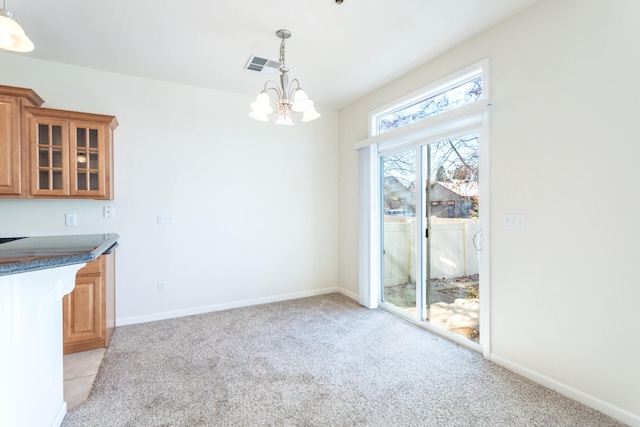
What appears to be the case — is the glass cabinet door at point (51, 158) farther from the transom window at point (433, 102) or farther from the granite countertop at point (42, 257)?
the transom window at point (433, 102)

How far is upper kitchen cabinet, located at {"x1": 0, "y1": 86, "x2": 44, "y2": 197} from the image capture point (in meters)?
2.69

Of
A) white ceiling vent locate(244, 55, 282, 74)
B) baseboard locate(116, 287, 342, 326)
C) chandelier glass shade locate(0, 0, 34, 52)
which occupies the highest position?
white ceiling vent locate(244, 55, 282, 74)

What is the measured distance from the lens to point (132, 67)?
3.31 meters

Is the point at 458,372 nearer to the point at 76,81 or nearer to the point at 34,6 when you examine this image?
the point at 34,6

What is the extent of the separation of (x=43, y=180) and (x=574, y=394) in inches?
183

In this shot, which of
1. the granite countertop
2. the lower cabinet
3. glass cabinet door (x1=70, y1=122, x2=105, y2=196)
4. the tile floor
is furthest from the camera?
glass cabinet door (x1=70, y1=122, x2=105, y2=196)

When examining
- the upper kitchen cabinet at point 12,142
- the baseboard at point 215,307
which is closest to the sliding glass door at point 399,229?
the baseboard at point 215,307

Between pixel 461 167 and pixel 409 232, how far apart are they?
→ 993mm

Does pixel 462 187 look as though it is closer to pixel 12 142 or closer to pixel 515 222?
pixel 515 222

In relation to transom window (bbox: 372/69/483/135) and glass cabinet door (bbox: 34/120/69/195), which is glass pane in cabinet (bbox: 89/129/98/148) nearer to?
glass cabinet door (bbox: 34/120/69/195)

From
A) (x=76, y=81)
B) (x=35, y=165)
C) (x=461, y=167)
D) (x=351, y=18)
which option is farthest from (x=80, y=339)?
(x=461, y=167)

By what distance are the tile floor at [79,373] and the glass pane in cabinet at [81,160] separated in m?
1.74

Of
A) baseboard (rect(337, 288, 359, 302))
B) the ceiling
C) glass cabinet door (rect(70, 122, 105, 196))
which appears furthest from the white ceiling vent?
baseboard (rect(337, 288, 359, 302))

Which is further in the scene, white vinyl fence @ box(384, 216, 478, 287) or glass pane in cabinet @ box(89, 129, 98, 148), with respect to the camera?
glass pane in cabinet @ box(89, 129, 98, 148)
